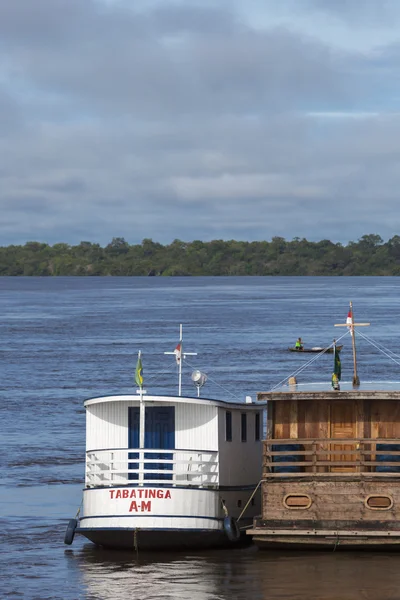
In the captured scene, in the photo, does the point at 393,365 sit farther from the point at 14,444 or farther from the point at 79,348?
the point at 14,444

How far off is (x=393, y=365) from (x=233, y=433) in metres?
55.1

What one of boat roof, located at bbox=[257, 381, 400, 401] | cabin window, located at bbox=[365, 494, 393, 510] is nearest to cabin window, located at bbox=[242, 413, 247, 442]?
boat roof, located at bbox=[257, 381, 400, 401]

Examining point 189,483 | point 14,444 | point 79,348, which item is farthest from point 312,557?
point 79,348

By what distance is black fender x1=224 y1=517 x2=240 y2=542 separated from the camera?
95.5 ft

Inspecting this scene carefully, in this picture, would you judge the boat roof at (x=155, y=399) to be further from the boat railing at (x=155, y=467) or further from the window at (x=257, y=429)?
the window at (x=257, y=429)

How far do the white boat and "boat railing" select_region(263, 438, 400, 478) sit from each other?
1.61m

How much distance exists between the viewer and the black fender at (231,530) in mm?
29094

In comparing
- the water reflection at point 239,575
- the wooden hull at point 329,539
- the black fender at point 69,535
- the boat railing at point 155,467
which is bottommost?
the water reflection at point 239,575

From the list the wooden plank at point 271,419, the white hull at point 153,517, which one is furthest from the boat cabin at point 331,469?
the white hull at point 153,517

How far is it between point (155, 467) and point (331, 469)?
14.6 feet

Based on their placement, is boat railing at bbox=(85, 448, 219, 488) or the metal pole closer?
the metal pole

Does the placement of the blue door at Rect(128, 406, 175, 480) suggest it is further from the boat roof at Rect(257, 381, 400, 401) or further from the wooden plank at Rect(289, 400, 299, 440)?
the wooden plank at Rect(289, 400, 299, 440)

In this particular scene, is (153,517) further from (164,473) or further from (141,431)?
(141,431)

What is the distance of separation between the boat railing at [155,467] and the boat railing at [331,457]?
1555 mm
